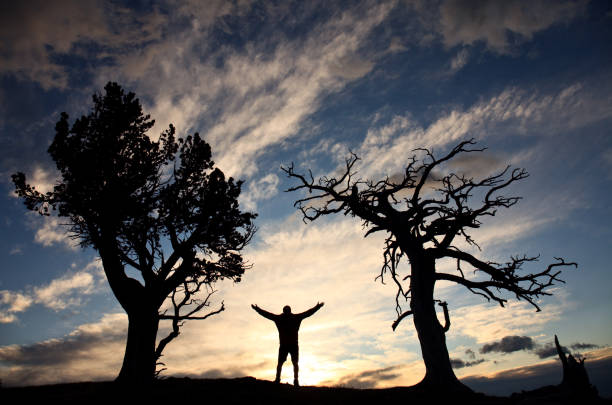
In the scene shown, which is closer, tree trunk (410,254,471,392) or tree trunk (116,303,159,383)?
tree trunk (410,254,471,392)

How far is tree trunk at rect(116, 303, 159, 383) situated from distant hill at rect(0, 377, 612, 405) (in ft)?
6.16

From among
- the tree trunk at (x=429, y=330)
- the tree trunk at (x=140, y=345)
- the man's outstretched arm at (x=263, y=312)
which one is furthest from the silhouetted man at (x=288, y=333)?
the tree trunk at (x=140, y=345)

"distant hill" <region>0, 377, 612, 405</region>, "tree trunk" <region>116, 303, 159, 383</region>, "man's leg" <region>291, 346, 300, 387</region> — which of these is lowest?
"distant hill" <region>0, 377, 612, 405</region>

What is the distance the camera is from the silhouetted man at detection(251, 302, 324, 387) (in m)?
9.82

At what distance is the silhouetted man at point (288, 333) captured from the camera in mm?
9820

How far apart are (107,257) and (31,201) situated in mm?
3577

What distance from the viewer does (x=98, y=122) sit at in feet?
45.2

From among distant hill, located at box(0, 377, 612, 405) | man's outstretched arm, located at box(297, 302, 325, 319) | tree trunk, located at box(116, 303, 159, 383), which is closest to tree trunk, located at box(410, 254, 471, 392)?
distant hill, located at box(0, 377, 612, 405)

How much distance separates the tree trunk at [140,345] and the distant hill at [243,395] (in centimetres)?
188

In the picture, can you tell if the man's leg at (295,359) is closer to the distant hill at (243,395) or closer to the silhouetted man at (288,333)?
the silhouetted man at (288,333)

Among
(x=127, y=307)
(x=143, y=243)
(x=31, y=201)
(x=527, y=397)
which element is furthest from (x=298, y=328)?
(x=31, y=201)

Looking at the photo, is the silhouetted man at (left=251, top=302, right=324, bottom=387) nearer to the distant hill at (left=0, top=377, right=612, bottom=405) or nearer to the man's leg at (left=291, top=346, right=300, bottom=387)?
the man's leg at (left=291, top=346, right=300, bottom=387)

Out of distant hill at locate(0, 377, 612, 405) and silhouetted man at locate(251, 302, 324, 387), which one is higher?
silhouetted man at locate(251, 302, 324, 387)

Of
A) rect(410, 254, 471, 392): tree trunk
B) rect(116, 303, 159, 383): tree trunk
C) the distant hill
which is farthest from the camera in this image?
rect(116, 303, 159, 383): tree trunk
